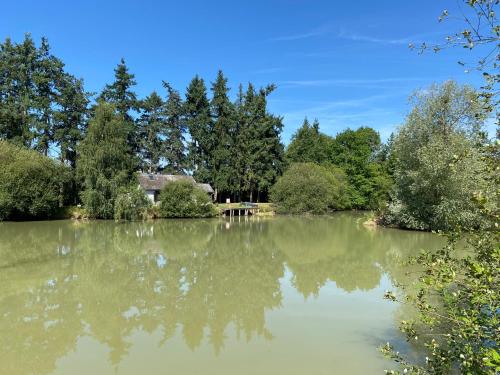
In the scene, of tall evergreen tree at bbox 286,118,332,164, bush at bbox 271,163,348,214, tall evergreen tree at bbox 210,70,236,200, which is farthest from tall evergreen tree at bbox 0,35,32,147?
tall evergreen tree at bbox 286,118,332,164

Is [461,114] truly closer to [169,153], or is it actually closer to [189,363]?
[189,363]

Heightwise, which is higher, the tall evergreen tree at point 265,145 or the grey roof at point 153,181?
the tall evergreen tree at point 265,145

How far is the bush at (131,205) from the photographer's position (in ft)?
109

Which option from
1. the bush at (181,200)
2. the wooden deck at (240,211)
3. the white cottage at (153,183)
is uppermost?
the white cottage at (153,183)

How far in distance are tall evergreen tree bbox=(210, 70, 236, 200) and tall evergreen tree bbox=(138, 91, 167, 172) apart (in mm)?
6178

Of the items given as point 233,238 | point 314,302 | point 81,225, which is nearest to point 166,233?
→ point 233,238

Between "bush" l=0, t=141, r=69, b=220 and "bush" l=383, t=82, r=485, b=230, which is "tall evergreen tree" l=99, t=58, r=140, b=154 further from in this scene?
"bush" l=383, t=82, r=485, b=230

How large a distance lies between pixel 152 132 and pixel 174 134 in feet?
8.49

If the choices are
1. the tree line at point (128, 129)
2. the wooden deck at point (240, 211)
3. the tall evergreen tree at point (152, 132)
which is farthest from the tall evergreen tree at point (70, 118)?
the wooden deck at point (240, 211)

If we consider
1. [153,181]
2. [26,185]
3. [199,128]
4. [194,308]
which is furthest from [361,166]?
[194,308]

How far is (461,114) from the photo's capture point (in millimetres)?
26172

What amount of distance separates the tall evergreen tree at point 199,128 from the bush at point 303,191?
8.74m

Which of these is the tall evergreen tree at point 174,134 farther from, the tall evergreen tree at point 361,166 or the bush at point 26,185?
the tall evergreen tree at point 361,166

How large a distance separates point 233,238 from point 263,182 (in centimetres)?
2379
